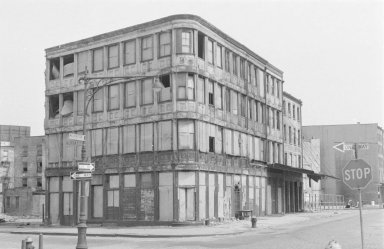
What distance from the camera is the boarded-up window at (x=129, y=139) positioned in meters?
39.6

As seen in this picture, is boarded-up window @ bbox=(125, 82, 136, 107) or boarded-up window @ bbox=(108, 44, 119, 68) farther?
boarded-up window @ bbox=(108, 44, 119, 68)

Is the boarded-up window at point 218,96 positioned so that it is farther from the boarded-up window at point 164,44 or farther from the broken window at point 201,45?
the boarded-up window at point 164,44

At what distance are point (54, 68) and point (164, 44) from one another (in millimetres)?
12514

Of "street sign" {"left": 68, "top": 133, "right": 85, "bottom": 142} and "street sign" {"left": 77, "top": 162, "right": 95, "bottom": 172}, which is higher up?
"street sign" {"left": 68, "top": 133, "right": 85, "bottom": 142}

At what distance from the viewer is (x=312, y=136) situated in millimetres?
100812

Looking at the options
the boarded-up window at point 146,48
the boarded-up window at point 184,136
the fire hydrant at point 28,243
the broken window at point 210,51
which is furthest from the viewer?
the broken window at point 210,51

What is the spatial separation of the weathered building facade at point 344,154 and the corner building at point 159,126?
181 ft

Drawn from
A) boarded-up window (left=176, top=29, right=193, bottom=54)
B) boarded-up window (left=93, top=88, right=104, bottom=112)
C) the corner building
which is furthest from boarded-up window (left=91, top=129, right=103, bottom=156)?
boarded-up window (left=176, top=29, right=193, bottom=54)

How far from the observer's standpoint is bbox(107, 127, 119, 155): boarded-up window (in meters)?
40.6

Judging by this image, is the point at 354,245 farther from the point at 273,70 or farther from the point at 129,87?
the point at 273,70

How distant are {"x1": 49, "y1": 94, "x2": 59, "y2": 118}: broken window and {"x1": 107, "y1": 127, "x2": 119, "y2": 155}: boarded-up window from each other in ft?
23.0

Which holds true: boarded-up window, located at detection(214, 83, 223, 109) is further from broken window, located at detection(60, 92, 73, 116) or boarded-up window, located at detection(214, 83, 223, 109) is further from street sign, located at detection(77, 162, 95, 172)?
street sign, located at detection(77, 162, 95, 172)

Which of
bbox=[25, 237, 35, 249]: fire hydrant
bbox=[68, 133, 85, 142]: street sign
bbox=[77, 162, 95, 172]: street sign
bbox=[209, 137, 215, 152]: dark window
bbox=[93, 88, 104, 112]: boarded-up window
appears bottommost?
bbox=[25, 237, 35, 249]: fire hydrant

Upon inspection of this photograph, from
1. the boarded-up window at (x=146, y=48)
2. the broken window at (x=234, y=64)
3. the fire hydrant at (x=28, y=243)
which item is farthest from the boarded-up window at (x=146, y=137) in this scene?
the fire hydrant at (x=28, y=243)
